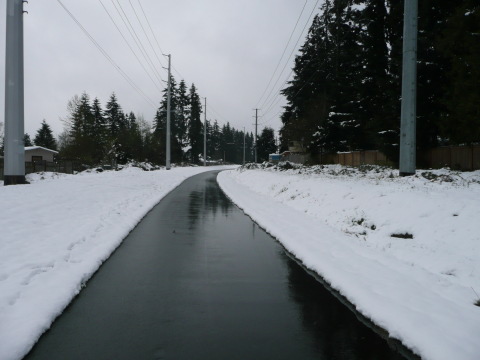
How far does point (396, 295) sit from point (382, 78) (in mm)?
21572

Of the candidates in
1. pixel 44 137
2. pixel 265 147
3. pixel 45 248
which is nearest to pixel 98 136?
pixel 44 137

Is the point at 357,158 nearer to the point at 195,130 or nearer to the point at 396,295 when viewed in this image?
the point at 396,295

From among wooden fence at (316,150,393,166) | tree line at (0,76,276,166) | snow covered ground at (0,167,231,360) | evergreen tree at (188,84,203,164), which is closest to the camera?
snow covered ground at (0,167,231,360)

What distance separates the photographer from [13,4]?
14.7 m

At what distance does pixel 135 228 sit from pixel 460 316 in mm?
7387

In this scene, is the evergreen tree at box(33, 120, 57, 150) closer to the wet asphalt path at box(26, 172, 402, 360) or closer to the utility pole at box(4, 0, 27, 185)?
the utility pole at box(4, 0, 27, 185)

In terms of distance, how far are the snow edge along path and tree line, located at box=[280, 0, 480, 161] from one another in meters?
10.9

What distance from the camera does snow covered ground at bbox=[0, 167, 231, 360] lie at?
377cm

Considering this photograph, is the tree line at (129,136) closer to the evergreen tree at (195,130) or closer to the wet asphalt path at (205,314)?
the evergreen tree at (195,130)

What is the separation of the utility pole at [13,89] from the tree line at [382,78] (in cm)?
1783

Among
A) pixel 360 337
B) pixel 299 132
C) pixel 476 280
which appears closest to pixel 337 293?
pixel 360 337

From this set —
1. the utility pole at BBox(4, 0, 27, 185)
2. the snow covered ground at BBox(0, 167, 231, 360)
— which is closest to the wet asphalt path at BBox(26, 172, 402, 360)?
the snow covered ground at BBox(0, 167, 231, 360)

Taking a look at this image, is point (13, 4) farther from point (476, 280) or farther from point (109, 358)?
point (476, 280)

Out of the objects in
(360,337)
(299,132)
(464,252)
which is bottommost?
(360,337)
